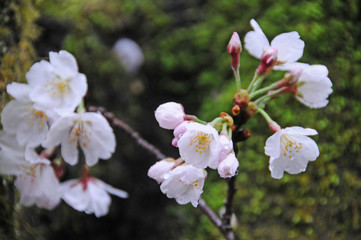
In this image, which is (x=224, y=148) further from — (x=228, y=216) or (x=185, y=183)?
(x=228, y=216)

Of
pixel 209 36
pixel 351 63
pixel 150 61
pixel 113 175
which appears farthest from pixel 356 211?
pixel 150 61

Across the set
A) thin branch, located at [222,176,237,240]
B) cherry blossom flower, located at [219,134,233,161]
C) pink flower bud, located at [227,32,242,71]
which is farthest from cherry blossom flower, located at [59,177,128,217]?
pink flower bud, located at [227,32,242,71]

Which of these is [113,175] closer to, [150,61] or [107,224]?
[107,224]

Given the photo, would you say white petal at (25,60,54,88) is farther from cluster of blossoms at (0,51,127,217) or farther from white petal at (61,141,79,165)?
white petal at (61,141,79,165)

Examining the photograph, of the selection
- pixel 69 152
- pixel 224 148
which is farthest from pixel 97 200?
pixel 224 148

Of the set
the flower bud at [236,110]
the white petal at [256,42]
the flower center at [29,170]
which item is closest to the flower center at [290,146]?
the flower bud at [236,110]

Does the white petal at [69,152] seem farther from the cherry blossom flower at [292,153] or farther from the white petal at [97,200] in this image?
the cherry blossom flower at [292,153]
